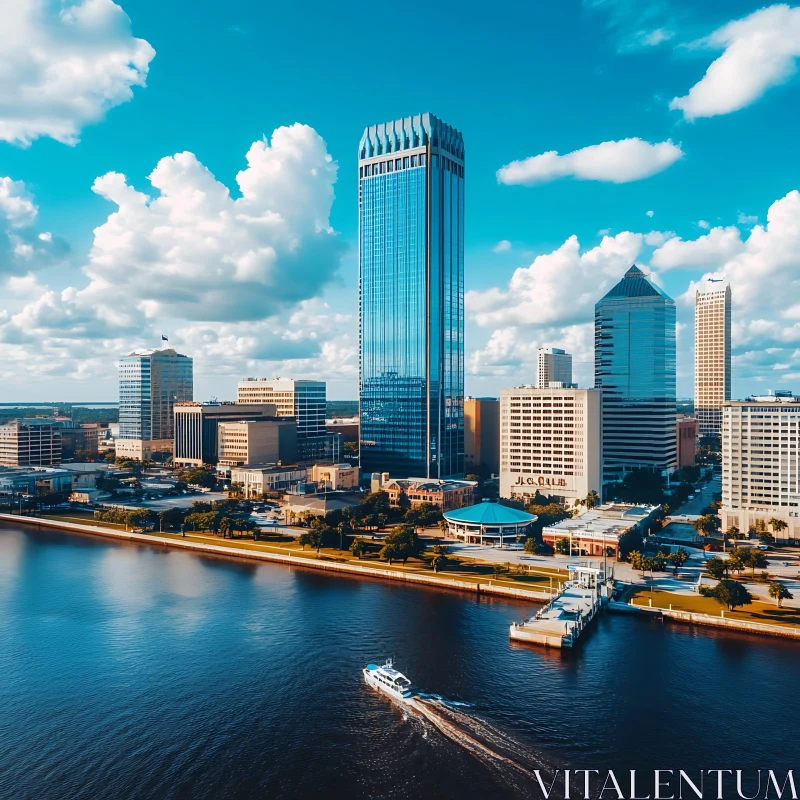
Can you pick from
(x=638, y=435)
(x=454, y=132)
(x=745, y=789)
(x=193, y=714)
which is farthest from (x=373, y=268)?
(x=745, y=789)

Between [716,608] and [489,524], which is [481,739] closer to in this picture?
[716,608]

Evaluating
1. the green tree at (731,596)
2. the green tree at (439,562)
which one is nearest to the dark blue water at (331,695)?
the green tree at (731,596)

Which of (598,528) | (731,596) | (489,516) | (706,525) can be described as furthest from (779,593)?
(489,516)

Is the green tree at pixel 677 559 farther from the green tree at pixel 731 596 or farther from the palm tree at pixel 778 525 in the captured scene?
the palm tree at pixel 778 525

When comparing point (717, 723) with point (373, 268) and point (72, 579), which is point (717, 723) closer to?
point (72, 579)

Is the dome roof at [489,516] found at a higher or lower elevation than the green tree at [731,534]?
higher

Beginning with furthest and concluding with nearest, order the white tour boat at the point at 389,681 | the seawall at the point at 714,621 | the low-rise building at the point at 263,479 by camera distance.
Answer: the low-rise building at the point at 263,479 < the seawall at the point at 714,621 < the white tour boat at the point at 389,681
